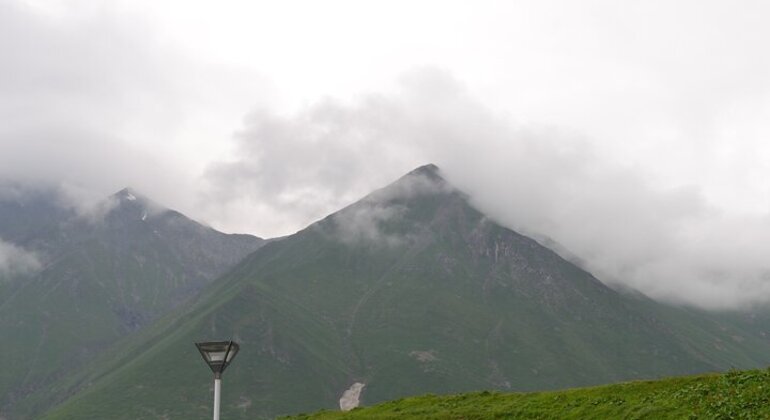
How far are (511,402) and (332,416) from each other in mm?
19345

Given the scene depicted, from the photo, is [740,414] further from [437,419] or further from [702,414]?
[437,419]

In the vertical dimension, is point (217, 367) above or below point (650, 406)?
above

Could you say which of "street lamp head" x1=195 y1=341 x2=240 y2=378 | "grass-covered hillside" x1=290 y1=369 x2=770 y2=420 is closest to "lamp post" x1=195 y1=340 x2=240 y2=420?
"street lamp head" x1=195 y1=341 x2=240 y2=378

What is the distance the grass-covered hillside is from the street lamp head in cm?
2754

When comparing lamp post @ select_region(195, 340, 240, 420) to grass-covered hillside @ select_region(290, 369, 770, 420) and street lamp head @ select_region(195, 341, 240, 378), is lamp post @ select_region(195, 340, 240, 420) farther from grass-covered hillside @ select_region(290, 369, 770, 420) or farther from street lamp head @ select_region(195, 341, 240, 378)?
grass-covered hillside @ select_region(290, 369, 770, 420)

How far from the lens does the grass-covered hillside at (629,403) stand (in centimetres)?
3984

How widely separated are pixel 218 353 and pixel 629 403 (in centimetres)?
3091

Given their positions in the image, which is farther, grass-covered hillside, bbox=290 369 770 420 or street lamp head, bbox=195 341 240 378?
grass-covered hillside, bbox=290 369 770 420

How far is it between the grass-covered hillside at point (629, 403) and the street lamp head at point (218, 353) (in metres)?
27.5

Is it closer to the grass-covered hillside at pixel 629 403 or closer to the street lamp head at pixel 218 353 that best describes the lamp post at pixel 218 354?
the street lamp head at pixel 218 353

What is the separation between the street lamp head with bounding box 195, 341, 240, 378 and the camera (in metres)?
28.0

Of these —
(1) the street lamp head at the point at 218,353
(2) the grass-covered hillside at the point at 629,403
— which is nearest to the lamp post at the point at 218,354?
(1) the street lamp head at the point at 218,353

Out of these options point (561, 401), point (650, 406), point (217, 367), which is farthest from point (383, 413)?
point (217, 367)

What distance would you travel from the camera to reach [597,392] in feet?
175
